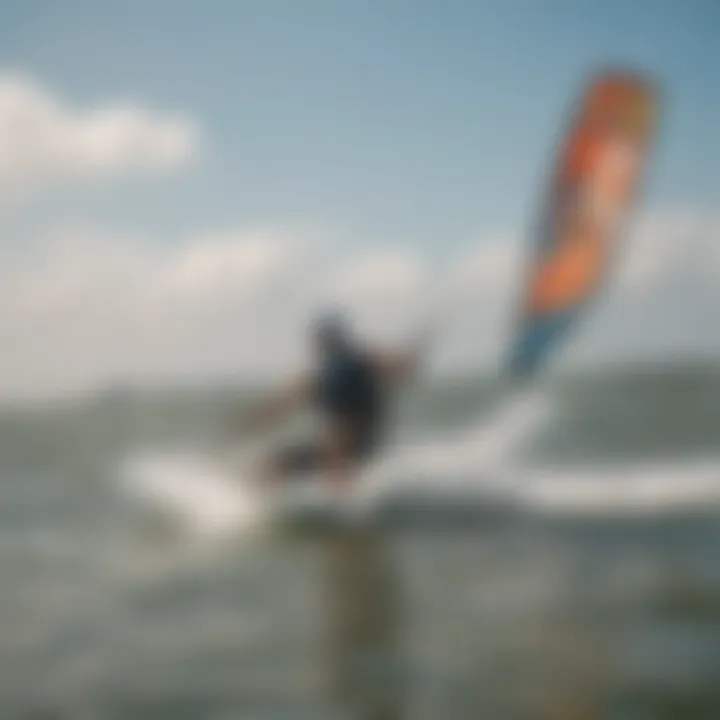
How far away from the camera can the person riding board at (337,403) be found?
2654 millimetres

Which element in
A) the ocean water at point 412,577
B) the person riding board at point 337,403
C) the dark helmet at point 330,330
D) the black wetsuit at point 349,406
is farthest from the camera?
the black wetsuit at point 349,406

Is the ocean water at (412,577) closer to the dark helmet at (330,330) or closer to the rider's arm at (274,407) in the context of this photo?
the rider's arm at (274,407)

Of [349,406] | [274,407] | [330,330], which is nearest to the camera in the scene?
[330,330]

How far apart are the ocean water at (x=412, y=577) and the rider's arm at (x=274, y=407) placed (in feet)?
0.18

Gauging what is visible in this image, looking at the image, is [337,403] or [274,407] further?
[337,403]

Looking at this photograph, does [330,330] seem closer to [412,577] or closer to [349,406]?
[349,406]

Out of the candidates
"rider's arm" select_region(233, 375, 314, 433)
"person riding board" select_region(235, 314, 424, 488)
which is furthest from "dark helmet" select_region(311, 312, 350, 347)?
"rider's arm" select_region(233, 375, 314, 433)

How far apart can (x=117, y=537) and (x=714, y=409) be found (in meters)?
1.76

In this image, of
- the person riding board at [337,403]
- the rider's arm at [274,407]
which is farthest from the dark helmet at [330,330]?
the rider's arm at [274,407]

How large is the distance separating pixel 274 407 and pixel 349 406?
217 millimetres

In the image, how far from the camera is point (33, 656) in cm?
222

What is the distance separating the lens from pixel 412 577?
8.52 ft

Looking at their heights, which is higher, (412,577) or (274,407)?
(274,407)

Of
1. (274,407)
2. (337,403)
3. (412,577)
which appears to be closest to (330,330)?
(274,407)
